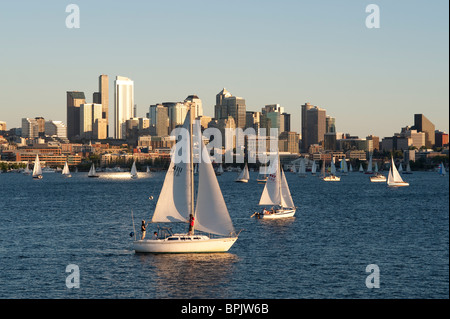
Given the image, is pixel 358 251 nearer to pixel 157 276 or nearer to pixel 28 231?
pixel 157 276

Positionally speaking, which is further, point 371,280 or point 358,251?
point 358,251

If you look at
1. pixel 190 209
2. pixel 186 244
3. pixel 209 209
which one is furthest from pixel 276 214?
pixel 186 244

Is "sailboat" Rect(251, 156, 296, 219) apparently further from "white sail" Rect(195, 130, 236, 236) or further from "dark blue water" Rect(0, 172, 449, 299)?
"white sail" Rect(195, 130, 236, 236)

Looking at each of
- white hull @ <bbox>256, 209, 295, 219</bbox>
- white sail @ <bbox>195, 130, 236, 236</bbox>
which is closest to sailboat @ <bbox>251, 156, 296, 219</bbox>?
white hull @ <bbox>256, 209, 295, 219</bbox>

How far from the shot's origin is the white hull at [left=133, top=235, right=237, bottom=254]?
46.7 metres

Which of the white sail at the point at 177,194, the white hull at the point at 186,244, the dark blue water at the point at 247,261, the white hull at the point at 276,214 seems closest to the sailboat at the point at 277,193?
the white hull at the point at 276,214

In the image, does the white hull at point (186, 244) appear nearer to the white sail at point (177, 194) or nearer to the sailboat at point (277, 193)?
the white sail at point (177, 194)
